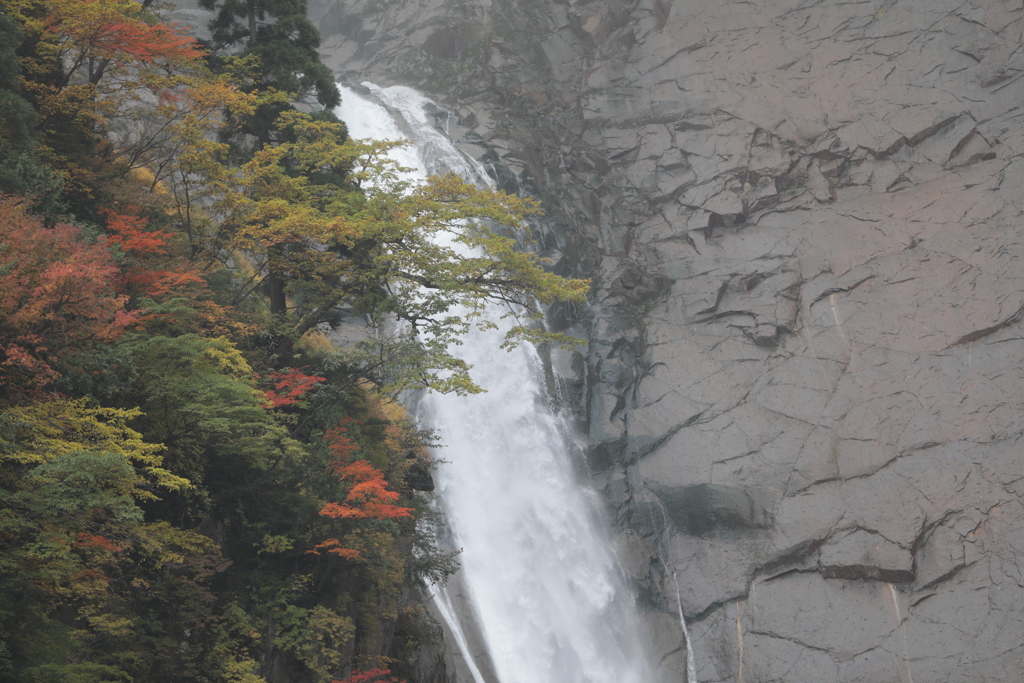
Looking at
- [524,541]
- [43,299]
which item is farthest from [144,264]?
[524,541]

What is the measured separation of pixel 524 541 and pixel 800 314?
10.5 metres

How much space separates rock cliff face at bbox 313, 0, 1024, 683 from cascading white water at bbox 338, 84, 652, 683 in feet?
3.61

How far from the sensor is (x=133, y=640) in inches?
290

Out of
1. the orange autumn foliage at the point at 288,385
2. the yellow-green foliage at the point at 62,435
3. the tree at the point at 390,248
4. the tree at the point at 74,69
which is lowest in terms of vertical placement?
the yellow-green foliage at the point at 62,435

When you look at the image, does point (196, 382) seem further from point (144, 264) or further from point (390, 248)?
point (390, 248)

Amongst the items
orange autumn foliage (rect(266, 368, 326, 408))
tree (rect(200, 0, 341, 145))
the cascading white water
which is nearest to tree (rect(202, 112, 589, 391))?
orange autumn foliage (rect(266, 368, 326, 408))

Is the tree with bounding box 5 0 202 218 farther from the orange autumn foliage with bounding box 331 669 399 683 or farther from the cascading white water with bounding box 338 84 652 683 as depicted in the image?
the cascading white water with bounding box 338 84 652 683

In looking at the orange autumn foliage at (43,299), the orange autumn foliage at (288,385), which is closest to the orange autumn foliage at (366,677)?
Answer: the orange autumn foliage at (288,385)

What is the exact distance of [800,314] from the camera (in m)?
22.2

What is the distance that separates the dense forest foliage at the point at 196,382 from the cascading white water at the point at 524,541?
447 centimetres

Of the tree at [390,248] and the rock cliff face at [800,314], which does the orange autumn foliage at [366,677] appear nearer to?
the tree at [390,248]

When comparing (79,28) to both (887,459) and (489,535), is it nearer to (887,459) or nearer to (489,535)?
(489,535)

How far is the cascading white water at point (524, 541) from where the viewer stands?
18156 mm

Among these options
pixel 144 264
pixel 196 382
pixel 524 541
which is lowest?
pixel 196 382
